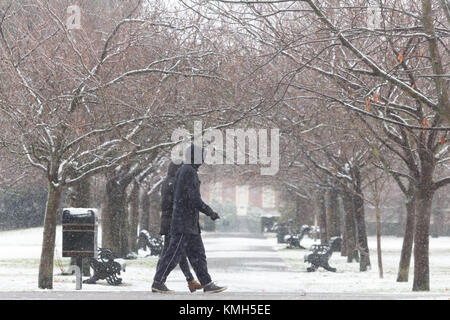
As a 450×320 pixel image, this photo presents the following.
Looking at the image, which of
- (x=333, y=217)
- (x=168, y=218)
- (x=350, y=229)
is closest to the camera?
(x=168, y=218)

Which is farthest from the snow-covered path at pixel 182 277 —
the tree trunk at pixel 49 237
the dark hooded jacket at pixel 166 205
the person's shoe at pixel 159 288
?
the dark hooded jacket at pixel 166 205

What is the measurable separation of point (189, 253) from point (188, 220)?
1.53ft

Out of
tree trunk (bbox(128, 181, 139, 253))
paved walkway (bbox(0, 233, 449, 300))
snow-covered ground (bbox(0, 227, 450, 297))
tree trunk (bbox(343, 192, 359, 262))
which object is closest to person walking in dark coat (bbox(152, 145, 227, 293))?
paved walkway (bbox(0, 233, 449, 300))

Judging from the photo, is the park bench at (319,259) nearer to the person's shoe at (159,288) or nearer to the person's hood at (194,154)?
Result: the person's shoe at (159,288)

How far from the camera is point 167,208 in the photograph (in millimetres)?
11570

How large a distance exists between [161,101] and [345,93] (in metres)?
3.39

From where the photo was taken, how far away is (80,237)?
1252 centimetres

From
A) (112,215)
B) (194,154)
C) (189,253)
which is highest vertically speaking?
(194,154)

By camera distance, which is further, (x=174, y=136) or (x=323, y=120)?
(x=323, y=120)

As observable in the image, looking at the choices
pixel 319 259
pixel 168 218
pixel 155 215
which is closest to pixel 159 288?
pixel 168 218

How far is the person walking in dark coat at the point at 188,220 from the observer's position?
10.7 metres

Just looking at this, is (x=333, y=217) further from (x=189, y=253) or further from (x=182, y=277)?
(x=189, y=253)
